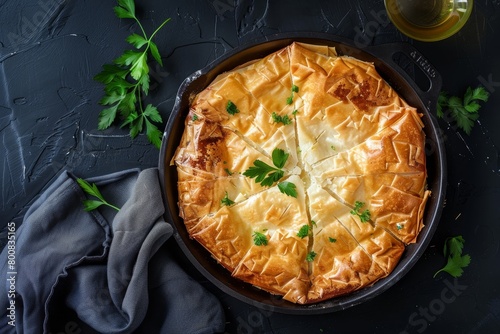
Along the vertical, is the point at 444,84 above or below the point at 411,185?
above

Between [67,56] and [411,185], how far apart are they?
2.40 m

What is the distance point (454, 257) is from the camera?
3623 millimetres

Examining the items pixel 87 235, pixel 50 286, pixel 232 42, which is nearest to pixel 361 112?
pixel 232 42

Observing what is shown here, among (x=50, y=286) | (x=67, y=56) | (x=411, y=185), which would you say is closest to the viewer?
(x=411, y=185)

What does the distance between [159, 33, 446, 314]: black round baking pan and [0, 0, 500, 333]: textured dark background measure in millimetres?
324

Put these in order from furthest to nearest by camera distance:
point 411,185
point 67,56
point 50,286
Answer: point 67,56
point 50,286
point 411,185

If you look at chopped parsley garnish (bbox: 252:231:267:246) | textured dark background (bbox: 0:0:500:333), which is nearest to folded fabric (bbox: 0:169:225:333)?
textured dark background (bbox: 0:0:500:333)

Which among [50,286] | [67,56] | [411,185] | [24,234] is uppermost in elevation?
[67,56]

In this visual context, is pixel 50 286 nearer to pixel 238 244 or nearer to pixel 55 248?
pixel 55 248

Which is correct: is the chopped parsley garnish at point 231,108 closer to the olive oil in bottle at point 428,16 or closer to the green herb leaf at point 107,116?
the green herb leaf at point 107,116

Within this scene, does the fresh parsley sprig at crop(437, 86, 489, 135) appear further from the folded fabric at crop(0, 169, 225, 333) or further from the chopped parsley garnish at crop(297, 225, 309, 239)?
the folded fabric at crop(0, 169, 225, 333)

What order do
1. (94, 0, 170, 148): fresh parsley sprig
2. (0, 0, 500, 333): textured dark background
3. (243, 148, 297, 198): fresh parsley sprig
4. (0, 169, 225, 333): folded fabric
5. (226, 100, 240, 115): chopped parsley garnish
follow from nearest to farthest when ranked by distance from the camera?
(243, 148, 297, 198): fresh parsley sprig, (226, 100, 240, 115): chopped parsley garnish, (0, 169, 225, 333): folded fabric, (94, 0, 170, 148): fresh parsley sprig, (0, 0, 500, 333): textured dark background

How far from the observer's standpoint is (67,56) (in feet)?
12.4

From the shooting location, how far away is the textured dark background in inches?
146
